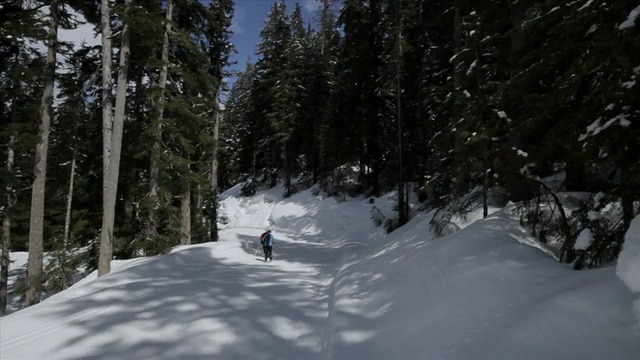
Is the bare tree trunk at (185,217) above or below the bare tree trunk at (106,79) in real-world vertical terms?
below

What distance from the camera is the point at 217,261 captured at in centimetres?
1204

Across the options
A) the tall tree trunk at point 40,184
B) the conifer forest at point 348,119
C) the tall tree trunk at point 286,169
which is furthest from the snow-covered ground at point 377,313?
the tall tree trunk at point 286,169

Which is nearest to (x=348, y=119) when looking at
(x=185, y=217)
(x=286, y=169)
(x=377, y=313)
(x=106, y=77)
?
(x=286, y=169)

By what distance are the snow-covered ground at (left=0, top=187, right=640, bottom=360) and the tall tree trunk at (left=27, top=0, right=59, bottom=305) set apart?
20.3ft

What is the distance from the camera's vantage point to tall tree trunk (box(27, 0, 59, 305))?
12.5 metres

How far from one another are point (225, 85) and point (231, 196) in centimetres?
2244

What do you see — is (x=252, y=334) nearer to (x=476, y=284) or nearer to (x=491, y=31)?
(x=476, y=284)

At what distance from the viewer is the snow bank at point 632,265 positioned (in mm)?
2684

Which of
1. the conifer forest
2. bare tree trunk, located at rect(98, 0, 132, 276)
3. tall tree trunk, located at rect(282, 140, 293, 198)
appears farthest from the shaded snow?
tall tree trunk, located at rect(282, 140, 293, 198)

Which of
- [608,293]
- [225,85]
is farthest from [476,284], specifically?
[225,85]

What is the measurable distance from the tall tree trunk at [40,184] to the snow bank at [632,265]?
15849mm

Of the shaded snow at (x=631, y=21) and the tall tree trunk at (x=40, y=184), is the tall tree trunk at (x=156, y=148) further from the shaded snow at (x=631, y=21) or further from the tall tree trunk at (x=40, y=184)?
the shaded snow at (x=631, y=21)

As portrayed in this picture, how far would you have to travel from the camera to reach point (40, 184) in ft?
42.2

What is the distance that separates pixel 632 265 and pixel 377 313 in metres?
3.91
